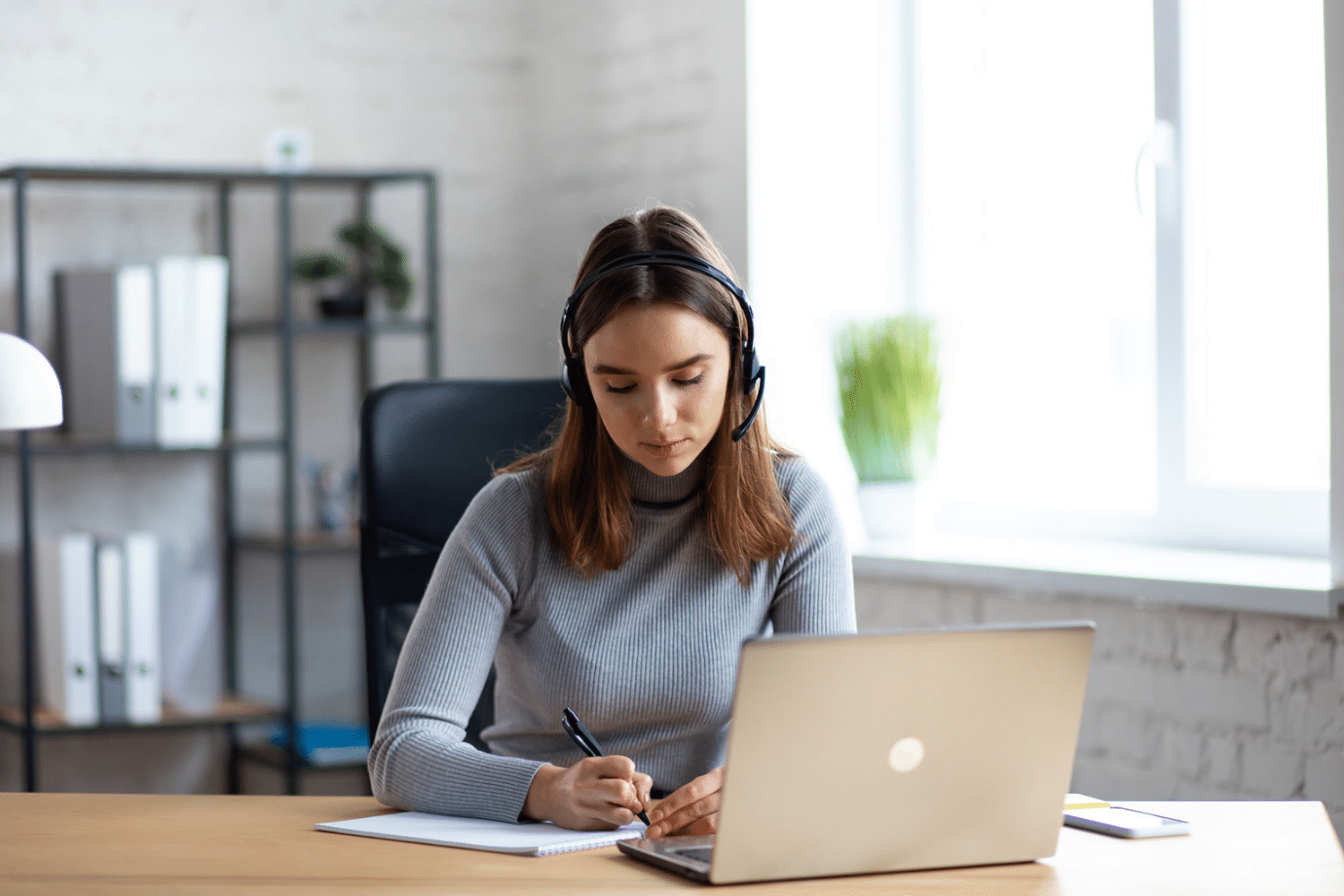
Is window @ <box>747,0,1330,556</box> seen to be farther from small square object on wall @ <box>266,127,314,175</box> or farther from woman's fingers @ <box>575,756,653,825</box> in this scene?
woman's fingers @ <box>575,756,653,825</box>

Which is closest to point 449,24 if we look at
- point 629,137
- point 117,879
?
point 629,137

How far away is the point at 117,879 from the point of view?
116 centimetres

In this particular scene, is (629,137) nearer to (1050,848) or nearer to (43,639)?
(43,639)

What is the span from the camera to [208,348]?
306 cm

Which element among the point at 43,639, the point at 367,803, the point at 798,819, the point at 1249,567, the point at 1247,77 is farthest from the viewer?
the point at 43,639

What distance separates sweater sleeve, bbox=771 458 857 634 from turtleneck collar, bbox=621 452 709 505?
0.36 ft

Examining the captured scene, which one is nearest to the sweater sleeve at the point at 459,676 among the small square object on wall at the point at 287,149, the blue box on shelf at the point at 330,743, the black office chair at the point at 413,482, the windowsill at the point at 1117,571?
the black office chair at the point at 413,482

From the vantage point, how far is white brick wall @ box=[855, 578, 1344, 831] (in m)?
1.91

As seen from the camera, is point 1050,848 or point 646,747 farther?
point 646,747

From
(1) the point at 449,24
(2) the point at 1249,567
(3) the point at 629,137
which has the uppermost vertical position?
(1) the point at 449,24

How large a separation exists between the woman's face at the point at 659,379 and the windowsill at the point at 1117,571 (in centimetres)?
85

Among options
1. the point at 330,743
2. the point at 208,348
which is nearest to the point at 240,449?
the point at 208,348

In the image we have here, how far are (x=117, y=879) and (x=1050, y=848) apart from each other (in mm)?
719

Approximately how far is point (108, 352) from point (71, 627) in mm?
545
